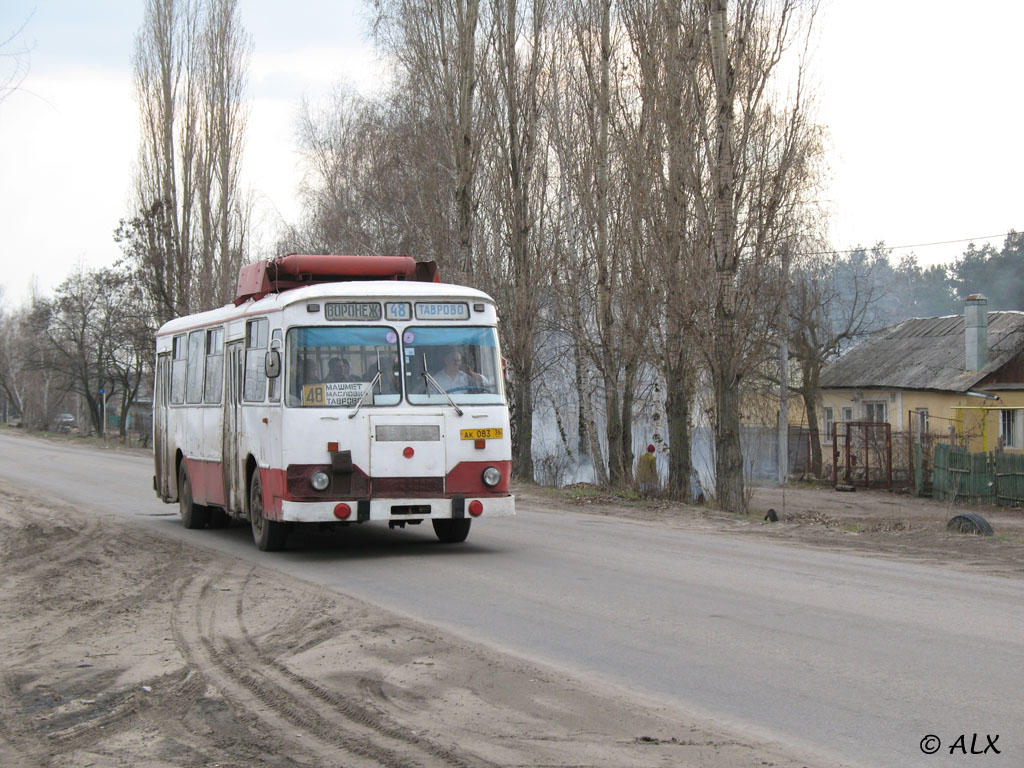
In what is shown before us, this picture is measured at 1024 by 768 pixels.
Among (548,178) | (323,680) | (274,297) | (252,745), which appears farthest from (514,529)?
(548,178)

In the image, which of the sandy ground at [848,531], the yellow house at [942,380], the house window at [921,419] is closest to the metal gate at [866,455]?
the yellow house at [942,380]

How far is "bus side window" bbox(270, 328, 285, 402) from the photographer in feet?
41.1

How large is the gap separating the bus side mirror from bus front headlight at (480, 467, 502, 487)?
96.5 inches

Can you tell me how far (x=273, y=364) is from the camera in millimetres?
12422

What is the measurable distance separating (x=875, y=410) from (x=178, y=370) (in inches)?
1516

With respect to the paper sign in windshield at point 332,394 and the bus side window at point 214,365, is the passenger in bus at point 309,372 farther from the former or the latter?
the bus side window at point 214,365

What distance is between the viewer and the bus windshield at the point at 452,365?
12633 millimetres

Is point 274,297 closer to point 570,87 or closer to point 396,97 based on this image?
point 570,87

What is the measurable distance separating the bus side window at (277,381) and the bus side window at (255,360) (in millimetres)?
316

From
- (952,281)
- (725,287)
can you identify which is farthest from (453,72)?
(952,281)

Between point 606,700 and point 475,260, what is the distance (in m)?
24.6

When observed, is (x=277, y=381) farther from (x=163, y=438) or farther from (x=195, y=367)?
(x=163, y=438)

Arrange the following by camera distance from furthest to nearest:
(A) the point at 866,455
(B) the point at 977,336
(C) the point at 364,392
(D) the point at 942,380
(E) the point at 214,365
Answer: (D) the point at 942,380 → (B) the point at 977,336 → (A) the point at 866,455 → (E) the point at 214,365 → (C) the point at 364,392

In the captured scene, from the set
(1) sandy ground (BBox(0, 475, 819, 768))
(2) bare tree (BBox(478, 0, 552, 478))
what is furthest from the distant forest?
(1) sandy ground (BBox(0, 475, 819, 768))
